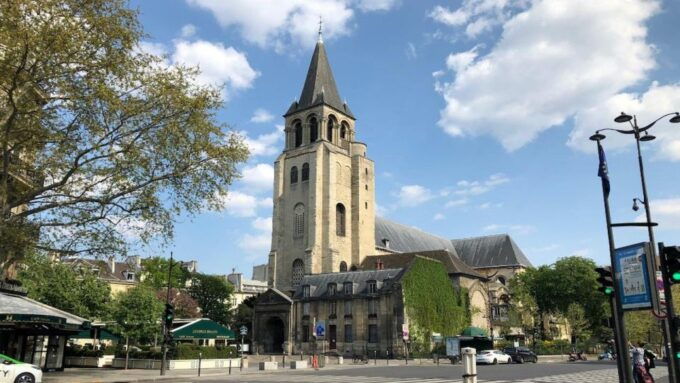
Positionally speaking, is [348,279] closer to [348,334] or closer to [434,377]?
[348,334]

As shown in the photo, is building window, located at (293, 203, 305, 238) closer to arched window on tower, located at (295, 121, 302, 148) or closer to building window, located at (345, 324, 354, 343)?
arched window on tower, located at (295, 121, 302, 148)

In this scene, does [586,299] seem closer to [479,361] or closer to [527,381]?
[479,361]

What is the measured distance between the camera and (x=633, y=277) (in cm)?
1395

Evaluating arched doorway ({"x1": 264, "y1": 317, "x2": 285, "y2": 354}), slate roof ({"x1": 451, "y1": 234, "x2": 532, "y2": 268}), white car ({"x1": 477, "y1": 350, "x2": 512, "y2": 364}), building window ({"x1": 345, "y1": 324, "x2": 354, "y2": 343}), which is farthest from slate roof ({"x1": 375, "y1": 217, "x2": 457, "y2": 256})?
white car ({"x1": 477, "y1": 350, "x2": 512, "y2": 364})

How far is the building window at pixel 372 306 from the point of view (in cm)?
5156

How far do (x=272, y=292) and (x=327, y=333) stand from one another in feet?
28.0

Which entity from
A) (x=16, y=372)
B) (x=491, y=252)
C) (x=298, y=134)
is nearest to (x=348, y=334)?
(x=298, y=134)

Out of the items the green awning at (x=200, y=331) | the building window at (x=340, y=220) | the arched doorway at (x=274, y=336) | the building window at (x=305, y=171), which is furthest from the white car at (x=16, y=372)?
the building window at (x=305, y=171)

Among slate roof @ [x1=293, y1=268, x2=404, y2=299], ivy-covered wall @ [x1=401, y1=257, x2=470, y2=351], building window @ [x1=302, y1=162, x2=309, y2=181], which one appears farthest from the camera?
building window @ [x1=302, y1=162, x2=309, y2=181]

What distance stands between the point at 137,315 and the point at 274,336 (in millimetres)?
22835

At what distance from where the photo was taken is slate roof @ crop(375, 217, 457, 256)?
74125mm

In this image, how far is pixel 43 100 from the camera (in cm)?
1881

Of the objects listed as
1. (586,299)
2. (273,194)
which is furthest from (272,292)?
(586,299)

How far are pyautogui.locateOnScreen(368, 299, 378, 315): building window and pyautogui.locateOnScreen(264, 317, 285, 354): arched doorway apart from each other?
1160 cm
